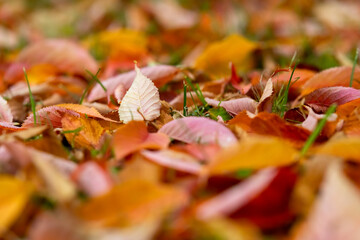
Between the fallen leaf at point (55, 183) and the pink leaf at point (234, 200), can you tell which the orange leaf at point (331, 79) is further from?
the fallen leaf at point (55, 183)

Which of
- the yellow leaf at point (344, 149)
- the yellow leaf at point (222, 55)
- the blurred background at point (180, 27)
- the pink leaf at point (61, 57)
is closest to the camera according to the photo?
the yellow leaf at point (344, 149)

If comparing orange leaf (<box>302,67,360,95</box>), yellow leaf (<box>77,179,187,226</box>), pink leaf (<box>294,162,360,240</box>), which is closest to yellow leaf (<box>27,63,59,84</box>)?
orange leaf (<box>302,67,360,95</box>)

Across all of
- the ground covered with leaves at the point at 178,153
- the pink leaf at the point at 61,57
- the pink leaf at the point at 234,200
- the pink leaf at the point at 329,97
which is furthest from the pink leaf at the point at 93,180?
the pink leaf at the point at 61,57

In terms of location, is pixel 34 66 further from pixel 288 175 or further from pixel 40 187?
pixel 288 175

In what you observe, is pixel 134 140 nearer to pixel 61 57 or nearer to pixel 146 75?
pixel 146 75

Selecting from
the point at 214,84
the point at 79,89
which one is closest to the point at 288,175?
the point at 214,84

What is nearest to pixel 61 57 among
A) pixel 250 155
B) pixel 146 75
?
pixel 146 75
